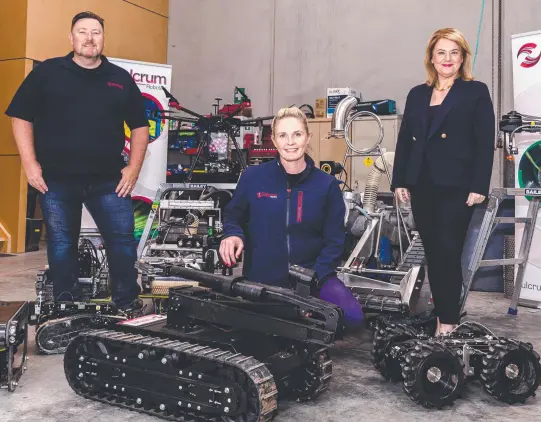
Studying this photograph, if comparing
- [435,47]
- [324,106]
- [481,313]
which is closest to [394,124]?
[324,106]

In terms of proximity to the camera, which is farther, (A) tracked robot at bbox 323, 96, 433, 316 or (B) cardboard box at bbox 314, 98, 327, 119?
(B) cardboard box at bbox 314, 98, 327, 119

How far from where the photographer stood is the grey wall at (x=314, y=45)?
233 inches

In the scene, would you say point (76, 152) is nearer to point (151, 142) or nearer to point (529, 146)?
point (151, 142)

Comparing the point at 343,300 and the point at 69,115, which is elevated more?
the point at 69,115

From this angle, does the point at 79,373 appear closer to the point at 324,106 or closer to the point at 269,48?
the point at 324,106

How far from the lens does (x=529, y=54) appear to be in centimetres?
412

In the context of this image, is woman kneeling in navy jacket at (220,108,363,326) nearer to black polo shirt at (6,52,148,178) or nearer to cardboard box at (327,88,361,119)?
black polo shirt at (6,52,148,178)

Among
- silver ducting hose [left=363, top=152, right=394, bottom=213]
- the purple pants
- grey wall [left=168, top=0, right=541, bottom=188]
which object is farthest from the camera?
grey wall [left=168, top=0, right=541, bottom=188]

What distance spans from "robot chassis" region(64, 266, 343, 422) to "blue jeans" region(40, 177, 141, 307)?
882mm

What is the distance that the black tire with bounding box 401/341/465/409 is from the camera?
1.97m

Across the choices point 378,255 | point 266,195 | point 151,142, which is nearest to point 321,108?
point 151,142

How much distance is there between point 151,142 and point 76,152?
2592 millimetres

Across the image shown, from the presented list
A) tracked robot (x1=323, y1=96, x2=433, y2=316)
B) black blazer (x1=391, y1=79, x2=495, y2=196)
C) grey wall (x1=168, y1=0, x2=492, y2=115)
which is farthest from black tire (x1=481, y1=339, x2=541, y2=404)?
grey wall (x1=168, y1=0, x2=492, y2=115)

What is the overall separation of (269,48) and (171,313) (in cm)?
578
